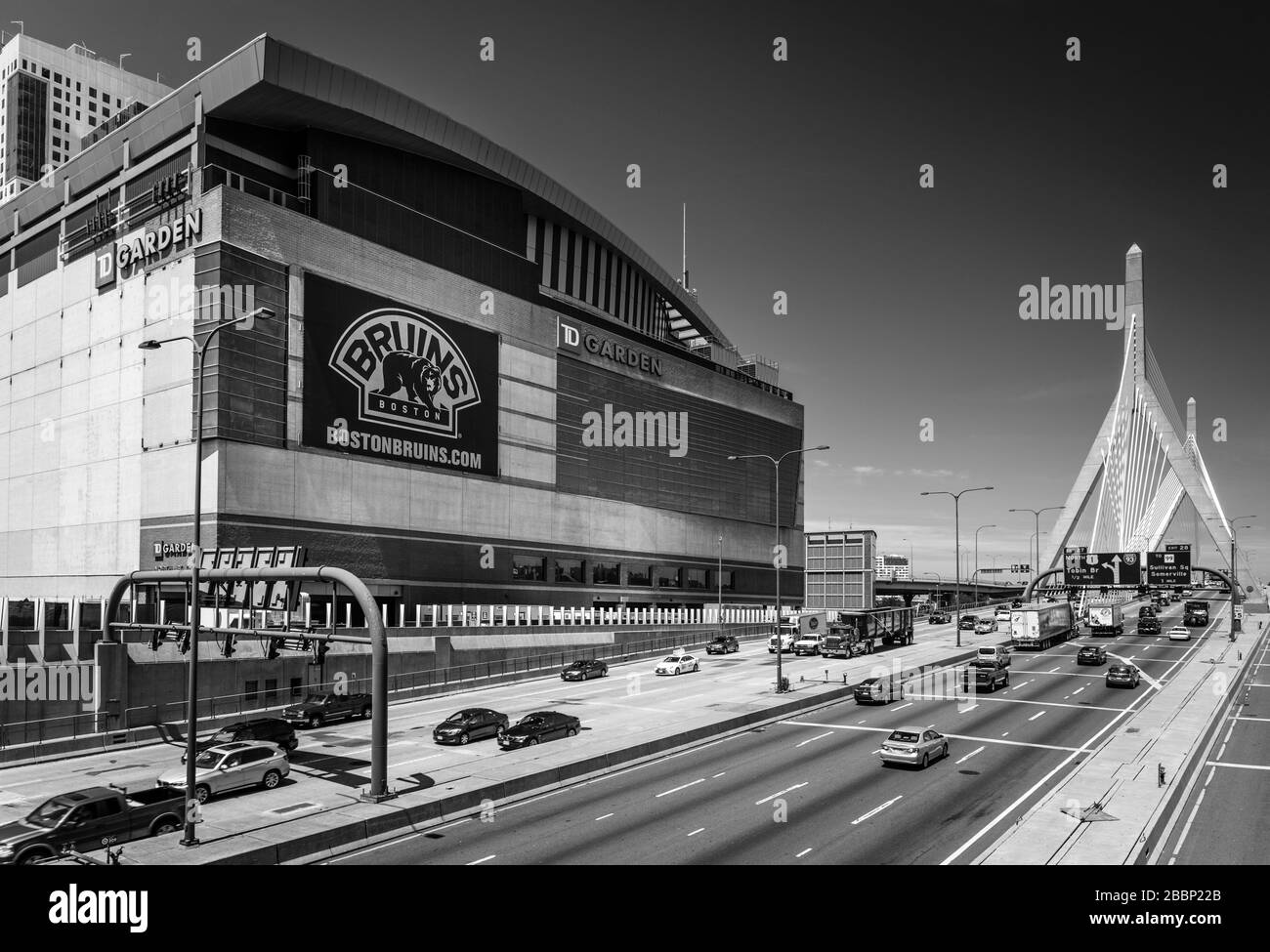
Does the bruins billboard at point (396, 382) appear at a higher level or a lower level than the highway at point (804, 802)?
higher

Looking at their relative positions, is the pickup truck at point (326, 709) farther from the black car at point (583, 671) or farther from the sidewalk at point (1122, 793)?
the sidewalk at point (1122, 793)

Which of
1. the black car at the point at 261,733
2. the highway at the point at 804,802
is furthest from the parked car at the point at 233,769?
the highway at the point at 804,802

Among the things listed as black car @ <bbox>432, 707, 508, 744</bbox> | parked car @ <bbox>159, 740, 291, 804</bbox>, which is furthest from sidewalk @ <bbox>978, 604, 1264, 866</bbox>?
parked car @ <bbox>159, 740, 291, 804</bbox>

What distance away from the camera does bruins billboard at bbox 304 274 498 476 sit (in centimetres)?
6150

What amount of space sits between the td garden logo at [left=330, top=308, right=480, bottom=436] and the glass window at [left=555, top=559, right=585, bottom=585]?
59.3 feet

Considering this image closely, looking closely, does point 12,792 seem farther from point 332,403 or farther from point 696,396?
point 696,396

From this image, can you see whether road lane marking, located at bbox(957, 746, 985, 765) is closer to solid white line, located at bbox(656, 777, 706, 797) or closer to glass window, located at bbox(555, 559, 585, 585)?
solid white line, located at bbox(656, 777, 706, 797)

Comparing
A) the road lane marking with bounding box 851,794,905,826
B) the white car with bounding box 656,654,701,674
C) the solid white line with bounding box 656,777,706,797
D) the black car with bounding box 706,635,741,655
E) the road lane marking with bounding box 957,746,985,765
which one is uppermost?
the road lane marking with bounding box 851,794,905,826

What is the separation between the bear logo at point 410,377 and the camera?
65.9 meters

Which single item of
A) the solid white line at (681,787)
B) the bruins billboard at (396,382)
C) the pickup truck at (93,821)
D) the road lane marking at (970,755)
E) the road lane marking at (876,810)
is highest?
the bruins billboard at (396,382)

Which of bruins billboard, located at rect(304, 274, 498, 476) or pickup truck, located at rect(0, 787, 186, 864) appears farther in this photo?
bruins billboard, located at rect(304, 274, 498, 476)
